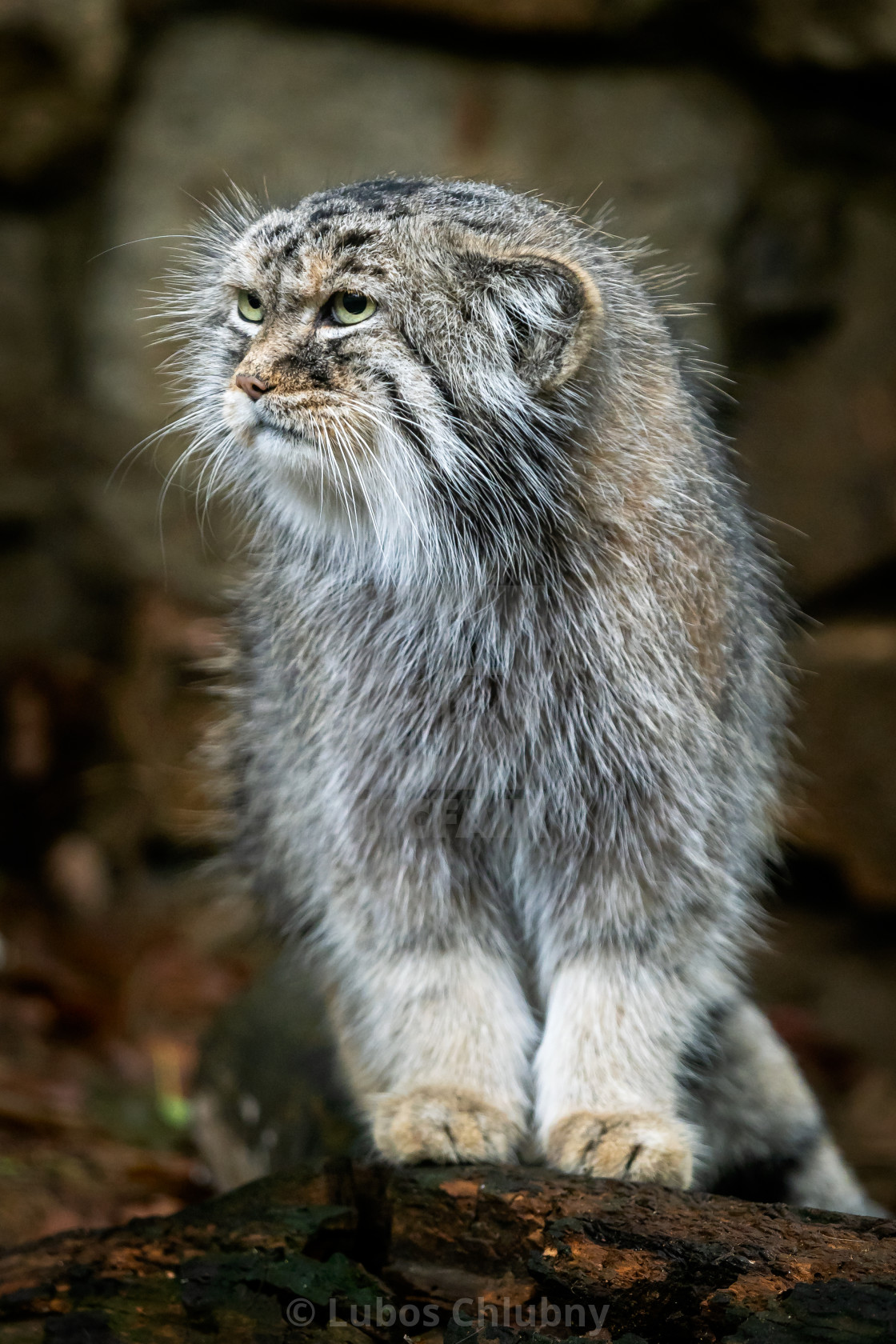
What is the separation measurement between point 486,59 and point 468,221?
2.87 metres

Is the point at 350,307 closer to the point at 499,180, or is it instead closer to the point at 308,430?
the point at 308,430

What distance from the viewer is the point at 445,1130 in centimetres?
265

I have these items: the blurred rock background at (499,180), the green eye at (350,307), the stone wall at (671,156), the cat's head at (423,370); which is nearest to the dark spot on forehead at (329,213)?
the cat's head at (423,370)

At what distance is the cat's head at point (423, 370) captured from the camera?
8.38ft

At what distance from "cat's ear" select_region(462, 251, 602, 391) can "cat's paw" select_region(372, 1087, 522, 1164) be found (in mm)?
1425

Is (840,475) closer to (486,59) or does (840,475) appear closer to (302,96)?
(486,59)

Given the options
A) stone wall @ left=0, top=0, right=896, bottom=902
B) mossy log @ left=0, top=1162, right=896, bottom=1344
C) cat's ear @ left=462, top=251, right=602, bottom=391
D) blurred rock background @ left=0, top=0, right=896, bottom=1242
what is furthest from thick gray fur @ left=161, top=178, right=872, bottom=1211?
stone wall @ left=0, top=0, right=896, bottom=902

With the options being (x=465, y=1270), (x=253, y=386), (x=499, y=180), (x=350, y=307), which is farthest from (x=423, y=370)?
(x=499, y=180)

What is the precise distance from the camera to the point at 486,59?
16.8 ft

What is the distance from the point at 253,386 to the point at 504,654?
722mm

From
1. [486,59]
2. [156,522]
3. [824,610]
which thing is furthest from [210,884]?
[486,59]

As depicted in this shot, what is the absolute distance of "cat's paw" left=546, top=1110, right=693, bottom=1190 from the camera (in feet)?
8.41

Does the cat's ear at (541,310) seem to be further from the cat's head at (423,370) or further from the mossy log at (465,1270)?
the mossy log at (465,1270)

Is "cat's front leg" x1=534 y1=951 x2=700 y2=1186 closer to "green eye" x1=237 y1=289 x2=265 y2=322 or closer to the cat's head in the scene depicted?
the cat's head
